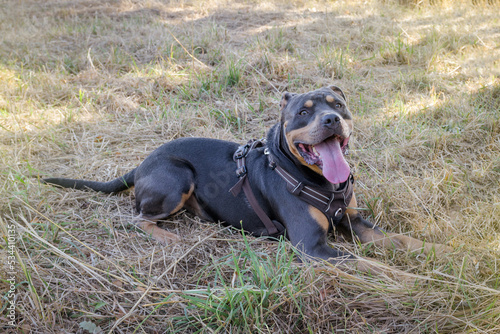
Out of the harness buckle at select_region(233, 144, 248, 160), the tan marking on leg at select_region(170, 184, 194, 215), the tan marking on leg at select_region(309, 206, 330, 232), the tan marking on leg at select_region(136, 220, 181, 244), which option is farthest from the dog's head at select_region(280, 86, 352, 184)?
the tan marking on leg at select_region(136, 220, 181, 244)

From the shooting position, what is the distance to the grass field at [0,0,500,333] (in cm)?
236

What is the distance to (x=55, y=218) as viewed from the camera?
11.4 ft

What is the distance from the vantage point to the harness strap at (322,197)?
3102 millimetres

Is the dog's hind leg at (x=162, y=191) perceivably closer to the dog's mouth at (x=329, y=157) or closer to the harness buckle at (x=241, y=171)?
the harness buckle at (x=241, y=171)

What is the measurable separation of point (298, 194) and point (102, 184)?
2019 mm

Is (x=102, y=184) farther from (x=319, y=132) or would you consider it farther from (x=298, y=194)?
(x=319, y=132)

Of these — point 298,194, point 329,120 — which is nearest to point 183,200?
point 298,194

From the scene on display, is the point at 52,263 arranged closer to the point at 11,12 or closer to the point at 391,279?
the point at 391,279

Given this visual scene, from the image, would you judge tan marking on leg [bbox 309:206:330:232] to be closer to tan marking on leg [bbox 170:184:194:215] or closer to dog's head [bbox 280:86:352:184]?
dog's head [bbox 280:86:352:184]

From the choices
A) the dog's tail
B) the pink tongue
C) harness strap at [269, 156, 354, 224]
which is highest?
the pink tongue

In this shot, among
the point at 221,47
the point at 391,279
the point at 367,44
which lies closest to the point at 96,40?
the point at 221,47

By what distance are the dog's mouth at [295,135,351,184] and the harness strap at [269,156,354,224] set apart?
202 mm

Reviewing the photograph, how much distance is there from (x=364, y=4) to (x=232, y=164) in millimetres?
7932

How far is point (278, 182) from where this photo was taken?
3266 mm
